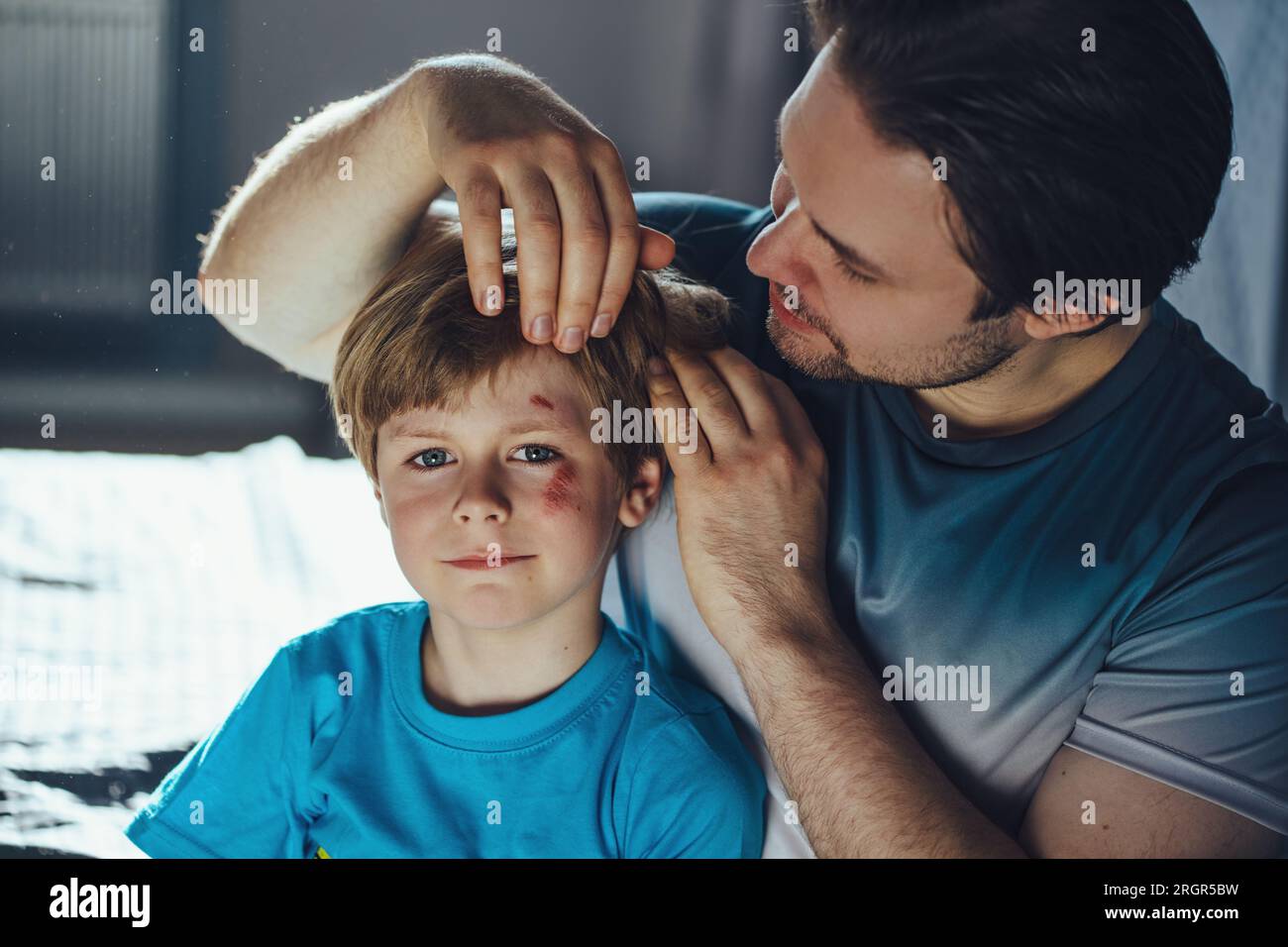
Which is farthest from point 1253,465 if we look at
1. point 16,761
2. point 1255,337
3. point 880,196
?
point 16,761

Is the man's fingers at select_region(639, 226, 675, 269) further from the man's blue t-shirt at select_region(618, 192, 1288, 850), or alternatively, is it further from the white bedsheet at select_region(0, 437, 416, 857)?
the white bedsheet at select_region(0, 437, 416, 857)

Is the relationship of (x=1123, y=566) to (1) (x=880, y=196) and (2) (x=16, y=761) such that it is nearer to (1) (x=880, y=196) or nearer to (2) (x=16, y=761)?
(1) (x=880, y=196)

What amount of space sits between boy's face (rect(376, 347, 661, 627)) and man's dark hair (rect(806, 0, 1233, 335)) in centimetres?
33

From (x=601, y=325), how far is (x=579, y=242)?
7 cm

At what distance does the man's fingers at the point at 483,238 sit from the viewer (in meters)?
0.84

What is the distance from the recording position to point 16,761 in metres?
1.16

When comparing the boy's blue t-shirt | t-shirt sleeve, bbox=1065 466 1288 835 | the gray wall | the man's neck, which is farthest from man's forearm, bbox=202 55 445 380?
the gray wall

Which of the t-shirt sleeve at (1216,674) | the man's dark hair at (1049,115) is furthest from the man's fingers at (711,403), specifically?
the t-shirt sleeve at (1216,674)

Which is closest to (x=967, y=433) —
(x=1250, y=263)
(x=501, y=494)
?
(x=501, y=494)

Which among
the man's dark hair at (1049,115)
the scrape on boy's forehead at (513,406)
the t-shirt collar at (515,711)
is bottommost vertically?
the t-shirt collar at (515,711)

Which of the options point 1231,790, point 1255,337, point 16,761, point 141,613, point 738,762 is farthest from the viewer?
point 1255,337

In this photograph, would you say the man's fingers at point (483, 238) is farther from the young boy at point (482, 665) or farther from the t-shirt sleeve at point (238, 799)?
the t-shirt sleeve at point (238, 799)

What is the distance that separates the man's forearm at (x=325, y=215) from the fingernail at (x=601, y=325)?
257 millimetres
